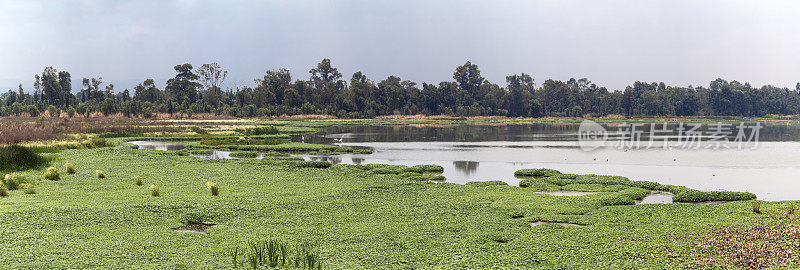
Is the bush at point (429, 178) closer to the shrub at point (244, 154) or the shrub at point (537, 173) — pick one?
the shrub at point (537, 173)

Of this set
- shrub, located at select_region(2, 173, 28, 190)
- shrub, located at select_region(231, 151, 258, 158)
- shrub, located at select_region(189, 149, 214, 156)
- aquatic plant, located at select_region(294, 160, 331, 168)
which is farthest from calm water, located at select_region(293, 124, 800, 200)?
shrub, located at select_region(2, 173, 28, 190)

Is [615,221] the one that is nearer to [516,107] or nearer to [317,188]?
[317,188]

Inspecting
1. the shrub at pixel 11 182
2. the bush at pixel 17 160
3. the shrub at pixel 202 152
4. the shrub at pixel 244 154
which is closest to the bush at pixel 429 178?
the shrub at pixel 11 182

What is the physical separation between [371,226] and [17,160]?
78.5ft

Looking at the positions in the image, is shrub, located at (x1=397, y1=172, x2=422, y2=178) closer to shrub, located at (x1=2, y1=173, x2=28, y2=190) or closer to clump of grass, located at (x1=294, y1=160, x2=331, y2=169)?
clump of grass, located at (x1=294, y1=160, x2=331, y2=169)

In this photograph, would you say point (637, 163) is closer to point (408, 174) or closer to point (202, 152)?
point (408, 174)

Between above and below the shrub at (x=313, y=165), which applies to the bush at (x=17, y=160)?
above

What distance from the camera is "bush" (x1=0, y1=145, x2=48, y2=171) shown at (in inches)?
1099

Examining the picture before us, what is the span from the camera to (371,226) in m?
15.5

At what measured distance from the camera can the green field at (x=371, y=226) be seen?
12.0 m

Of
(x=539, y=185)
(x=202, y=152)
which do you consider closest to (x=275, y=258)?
(x=539, y=185)

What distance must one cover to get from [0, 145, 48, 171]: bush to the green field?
4.65 metres

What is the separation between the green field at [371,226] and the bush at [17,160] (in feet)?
15.3

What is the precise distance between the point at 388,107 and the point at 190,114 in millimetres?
62514
